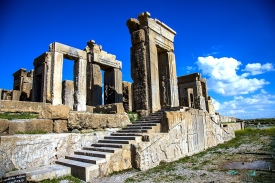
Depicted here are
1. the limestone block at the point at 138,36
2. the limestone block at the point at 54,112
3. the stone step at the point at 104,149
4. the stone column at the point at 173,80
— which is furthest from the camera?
the stone column at the point at 173,80

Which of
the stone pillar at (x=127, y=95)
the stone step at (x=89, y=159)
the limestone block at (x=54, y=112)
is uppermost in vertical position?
the stone pillar at (x=127, y=95)

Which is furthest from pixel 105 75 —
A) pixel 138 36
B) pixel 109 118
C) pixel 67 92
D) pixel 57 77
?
pixel 109 118

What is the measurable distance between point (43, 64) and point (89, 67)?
2.86m

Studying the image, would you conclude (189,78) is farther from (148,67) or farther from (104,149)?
(104,149)

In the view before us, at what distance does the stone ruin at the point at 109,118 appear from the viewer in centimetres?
511

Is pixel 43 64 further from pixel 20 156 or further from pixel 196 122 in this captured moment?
pixel 196 122

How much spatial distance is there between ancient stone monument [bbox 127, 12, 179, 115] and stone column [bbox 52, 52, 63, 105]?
4660 millimetres

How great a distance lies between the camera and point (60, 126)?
242 inches

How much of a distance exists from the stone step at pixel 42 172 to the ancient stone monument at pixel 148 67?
5.35m

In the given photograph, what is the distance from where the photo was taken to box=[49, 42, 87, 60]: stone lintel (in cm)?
1186

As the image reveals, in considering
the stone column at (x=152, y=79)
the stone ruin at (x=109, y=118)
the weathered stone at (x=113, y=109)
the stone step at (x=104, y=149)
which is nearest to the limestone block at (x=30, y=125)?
the stone ruin at (x=109, y=118)

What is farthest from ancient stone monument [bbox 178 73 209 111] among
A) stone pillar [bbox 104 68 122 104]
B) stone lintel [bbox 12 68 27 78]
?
stone lintel [bbox 12 68 27 78]

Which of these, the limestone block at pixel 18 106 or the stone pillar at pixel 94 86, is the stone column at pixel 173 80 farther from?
the limestone block at pixel 18 106

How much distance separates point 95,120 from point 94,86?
6374mm
